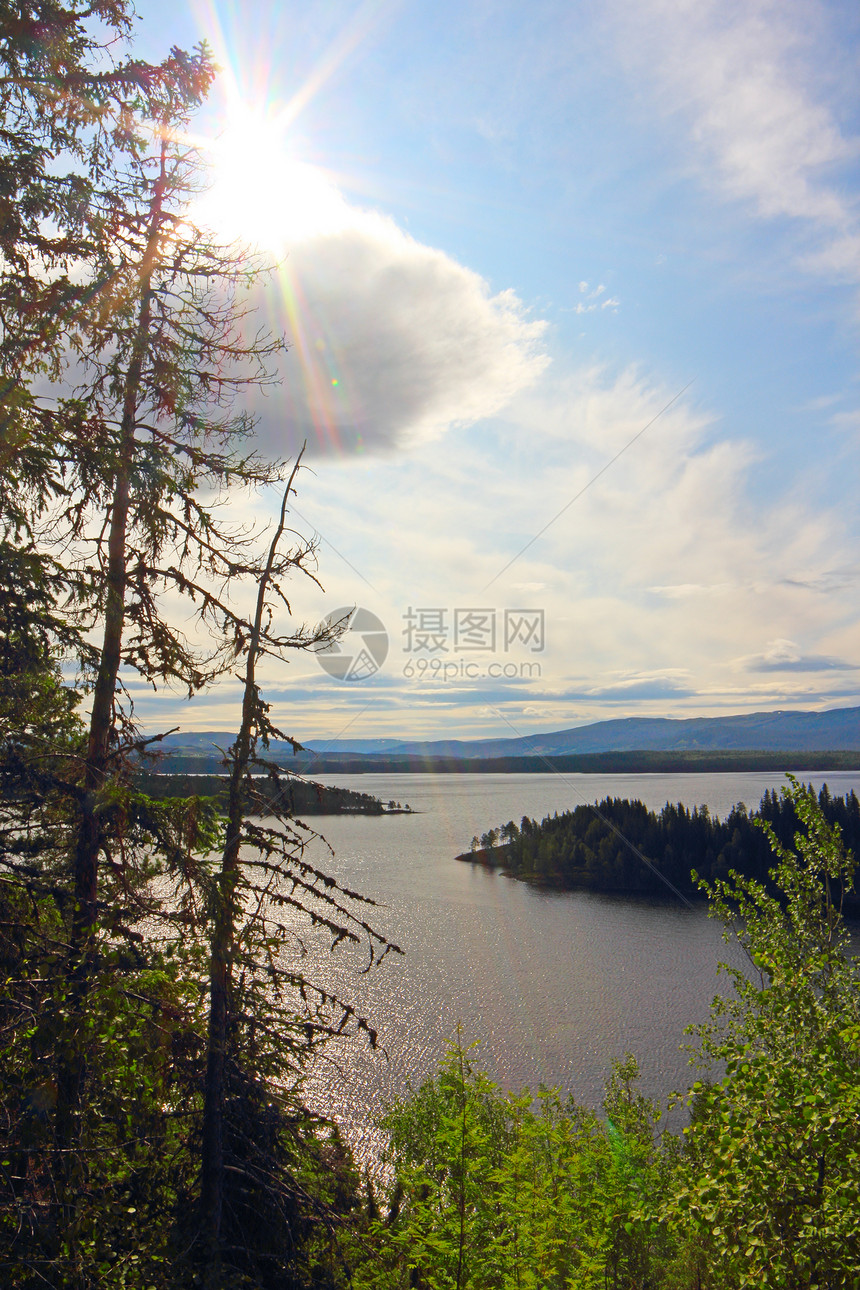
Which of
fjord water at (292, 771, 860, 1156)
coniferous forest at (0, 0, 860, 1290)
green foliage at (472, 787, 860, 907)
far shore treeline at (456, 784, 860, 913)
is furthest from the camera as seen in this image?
green foliage at (472, 787, 860, 907)

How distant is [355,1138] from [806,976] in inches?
1055

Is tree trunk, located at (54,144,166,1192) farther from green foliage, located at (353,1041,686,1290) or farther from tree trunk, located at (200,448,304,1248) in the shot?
green foliage, located at (353,1041,686,1290)

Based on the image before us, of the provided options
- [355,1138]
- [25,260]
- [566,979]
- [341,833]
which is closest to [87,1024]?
[25,260]

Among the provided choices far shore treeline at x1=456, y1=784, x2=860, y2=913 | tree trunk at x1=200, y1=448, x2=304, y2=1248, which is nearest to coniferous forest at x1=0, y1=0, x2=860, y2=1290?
tree trunk at x1=200, y1=448, x2=304, y2=1248

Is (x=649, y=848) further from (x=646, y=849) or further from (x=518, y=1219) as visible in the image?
(x=518, y=1219)

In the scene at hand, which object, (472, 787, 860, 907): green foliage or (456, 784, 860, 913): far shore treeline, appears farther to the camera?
(472, 787, 860, 907): green foliage

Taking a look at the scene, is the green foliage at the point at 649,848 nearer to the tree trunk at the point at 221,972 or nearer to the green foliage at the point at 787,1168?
the green foliage at the point at 787,1168

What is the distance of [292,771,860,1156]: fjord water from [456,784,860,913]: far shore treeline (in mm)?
7933

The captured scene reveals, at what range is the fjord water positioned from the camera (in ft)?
113

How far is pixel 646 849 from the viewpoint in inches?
3888

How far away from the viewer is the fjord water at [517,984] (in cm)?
3441

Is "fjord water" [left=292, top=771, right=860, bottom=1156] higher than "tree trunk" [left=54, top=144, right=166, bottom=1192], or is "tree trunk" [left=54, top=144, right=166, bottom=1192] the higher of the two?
"tree trunk" [left=54, top=144, right=166, bottom=1192]

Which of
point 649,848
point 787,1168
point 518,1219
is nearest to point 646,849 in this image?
point 649,848

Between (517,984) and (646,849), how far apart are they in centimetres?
5769
